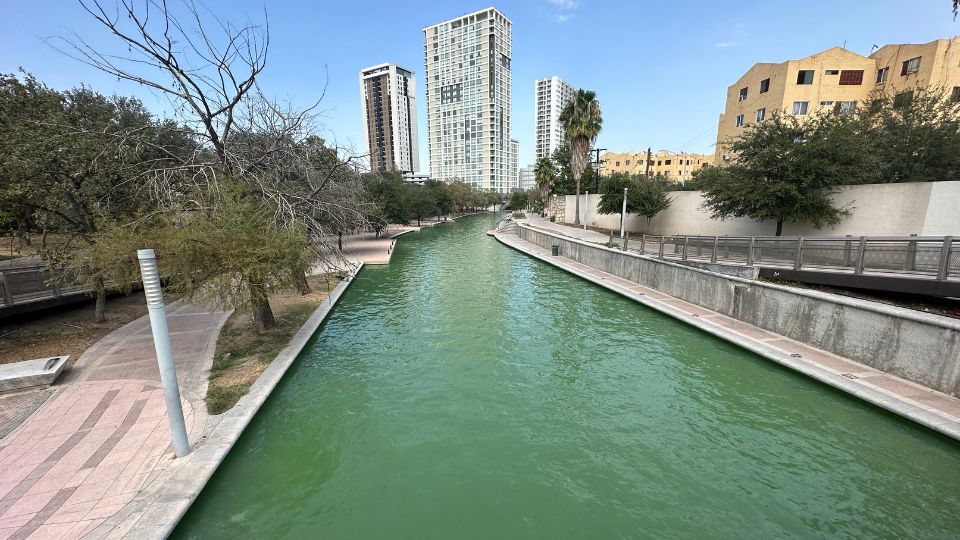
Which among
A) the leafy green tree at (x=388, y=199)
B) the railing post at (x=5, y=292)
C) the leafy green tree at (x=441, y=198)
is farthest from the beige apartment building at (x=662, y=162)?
the railing post at (x=5, y=292)

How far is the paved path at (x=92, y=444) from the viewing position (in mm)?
4742

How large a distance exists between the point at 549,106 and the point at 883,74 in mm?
164426

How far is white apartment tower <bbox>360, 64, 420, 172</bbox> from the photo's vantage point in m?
131

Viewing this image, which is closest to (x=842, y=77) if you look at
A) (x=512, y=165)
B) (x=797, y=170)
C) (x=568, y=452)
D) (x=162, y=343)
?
(x=797, y=170)

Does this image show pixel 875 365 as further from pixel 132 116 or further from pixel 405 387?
pixel 132 116

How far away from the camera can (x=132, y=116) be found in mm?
14984

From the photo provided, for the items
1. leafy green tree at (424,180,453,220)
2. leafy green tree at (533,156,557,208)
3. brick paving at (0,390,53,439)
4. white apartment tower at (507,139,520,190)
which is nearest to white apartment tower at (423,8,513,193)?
white apartment tower at (507,139,520,190)

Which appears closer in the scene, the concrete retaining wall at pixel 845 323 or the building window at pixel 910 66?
the concrete retaining wall at pixel 845 323

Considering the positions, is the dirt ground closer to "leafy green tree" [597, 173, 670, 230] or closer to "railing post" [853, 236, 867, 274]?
"railing post" [853, 236, 867, 274]

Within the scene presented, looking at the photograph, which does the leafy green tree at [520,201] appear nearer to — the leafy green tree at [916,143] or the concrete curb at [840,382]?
the leafy green tree at [916,143]

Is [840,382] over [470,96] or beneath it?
beneath

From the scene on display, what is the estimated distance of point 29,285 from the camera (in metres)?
11.4

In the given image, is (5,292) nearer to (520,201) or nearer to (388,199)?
(388,199)

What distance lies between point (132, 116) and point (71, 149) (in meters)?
6.97
